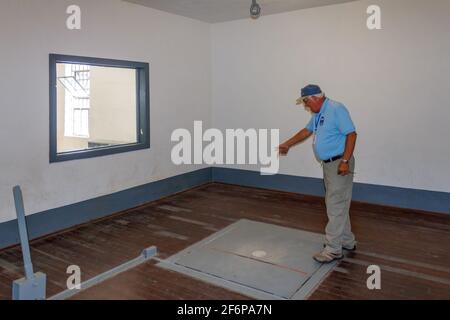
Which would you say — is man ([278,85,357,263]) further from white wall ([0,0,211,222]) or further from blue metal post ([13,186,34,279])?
white wall ([0,0,211,222])

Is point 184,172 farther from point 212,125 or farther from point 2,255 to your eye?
point 2,255

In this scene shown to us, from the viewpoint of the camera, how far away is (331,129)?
11.1ft

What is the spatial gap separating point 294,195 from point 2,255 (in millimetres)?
3989

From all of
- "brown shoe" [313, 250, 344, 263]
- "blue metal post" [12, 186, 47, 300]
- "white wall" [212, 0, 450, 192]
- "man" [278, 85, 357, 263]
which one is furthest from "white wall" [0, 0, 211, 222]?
"brown shoe" [313, 250, 344, 263]

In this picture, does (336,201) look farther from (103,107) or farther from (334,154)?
(103,107)

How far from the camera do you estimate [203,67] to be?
650 centimetres

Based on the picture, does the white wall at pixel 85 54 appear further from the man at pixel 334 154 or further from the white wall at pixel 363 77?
the man at pixel 334 154

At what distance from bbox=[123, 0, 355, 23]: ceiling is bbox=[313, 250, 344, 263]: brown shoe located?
11.3ft

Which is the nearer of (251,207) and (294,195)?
(251,207)

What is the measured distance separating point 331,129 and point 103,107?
14.8ft

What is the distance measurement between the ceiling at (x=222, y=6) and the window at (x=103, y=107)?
2.85 ft

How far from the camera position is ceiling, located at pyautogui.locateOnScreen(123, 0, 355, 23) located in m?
5.12

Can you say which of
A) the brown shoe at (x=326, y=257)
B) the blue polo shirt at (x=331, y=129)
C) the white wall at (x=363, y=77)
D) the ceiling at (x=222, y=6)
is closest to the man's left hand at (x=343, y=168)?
the blue polo shirt at (x=331, y=129)
